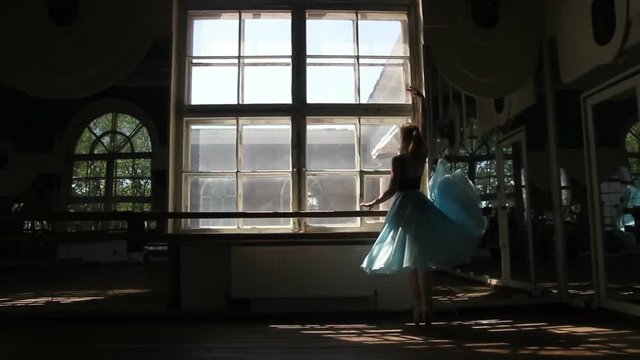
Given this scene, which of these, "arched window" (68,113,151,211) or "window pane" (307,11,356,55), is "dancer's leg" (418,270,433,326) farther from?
"arched window" (68,113,151,211)

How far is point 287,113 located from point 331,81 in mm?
382

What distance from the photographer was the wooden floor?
2412mm

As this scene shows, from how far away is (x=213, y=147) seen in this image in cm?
371

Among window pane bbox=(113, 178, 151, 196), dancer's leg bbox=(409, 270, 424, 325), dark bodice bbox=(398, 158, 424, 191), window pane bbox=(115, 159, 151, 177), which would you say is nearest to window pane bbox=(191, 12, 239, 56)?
window pane bbox=(115, 159, 151, 177)

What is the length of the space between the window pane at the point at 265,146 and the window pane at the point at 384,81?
61 cm

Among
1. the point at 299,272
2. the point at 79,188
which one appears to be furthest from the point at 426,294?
the point at 79,188

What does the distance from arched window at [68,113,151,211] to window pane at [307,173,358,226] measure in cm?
108

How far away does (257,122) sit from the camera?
3.74m

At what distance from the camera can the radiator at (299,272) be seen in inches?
136

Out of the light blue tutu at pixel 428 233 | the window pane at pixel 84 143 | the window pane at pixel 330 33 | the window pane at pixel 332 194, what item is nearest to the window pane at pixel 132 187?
the window pane at pixel 84 143

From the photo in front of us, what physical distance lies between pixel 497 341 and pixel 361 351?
715mm

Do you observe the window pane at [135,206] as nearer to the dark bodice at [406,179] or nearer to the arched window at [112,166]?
the arched window at [112,166]

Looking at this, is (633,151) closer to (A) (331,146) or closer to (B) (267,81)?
(A) (331,146)

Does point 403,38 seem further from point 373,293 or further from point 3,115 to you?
point 3,115
